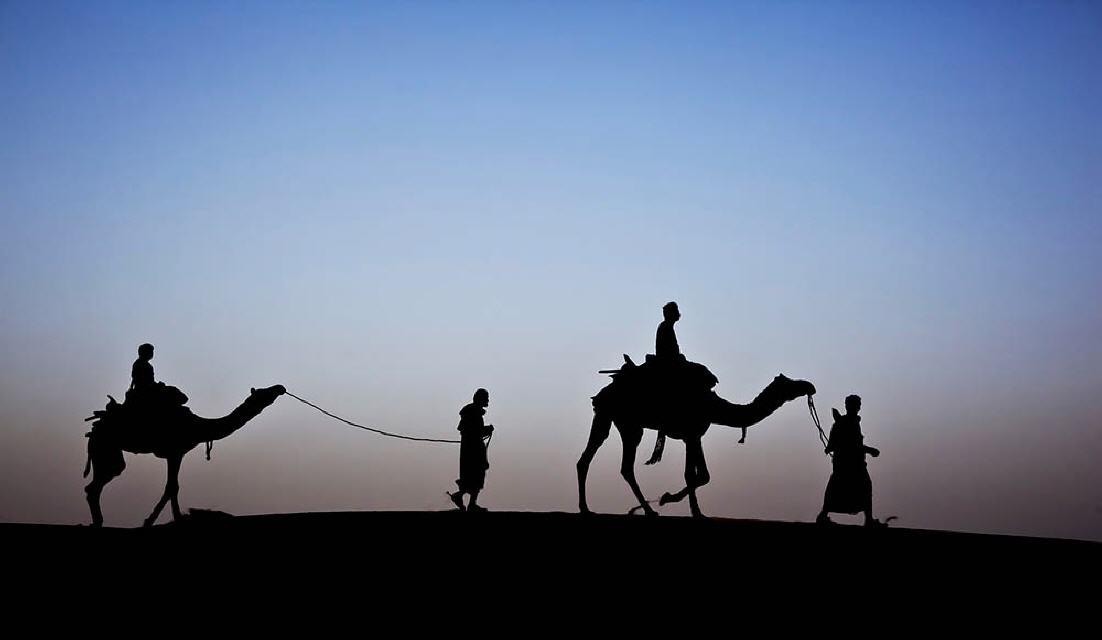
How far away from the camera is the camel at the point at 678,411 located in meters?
17.2

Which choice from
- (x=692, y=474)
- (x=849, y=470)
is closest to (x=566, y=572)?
(x=692, y=474)

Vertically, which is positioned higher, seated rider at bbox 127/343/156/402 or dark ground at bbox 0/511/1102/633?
seated rider at bbox 127/343/156/402

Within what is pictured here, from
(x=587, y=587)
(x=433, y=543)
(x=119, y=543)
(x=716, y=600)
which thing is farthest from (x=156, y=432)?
(x=716, y=600)

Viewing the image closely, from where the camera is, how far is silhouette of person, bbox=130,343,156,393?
1841 cm

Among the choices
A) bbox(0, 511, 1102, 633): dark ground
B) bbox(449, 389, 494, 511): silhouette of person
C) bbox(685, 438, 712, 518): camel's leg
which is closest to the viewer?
bbox(0, 511, 1102, 633): dark ground

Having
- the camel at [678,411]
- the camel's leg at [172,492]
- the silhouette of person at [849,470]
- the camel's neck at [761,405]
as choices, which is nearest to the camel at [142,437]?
the camel's leg at [172,492]

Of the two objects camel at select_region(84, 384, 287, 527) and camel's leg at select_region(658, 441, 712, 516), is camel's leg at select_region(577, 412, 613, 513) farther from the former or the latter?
camel at select_region(84, 384, 287, 527)

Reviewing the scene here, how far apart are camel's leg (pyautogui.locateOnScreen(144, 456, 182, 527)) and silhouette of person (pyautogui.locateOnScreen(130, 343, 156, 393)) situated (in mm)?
1222

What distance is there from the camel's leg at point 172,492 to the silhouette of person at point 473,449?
4350 millimetres

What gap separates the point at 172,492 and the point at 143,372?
1971mm

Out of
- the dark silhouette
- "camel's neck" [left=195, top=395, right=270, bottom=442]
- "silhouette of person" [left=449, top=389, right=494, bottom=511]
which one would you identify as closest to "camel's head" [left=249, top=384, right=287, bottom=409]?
"camel's neck" [left=195, top=395, right=270, bottom=442]

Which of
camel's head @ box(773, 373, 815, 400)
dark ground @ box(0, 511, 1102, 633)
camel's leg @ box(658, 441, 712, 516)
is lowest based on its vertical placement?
dark ground @ box(0, 511, 1102, 633)

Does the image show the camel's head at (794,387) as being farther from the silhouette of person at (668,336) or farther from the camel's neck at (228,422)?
the camel's neck at (228,422)

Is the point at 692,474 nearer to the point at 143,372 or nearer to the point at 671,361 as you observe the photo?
the point at 671,361
